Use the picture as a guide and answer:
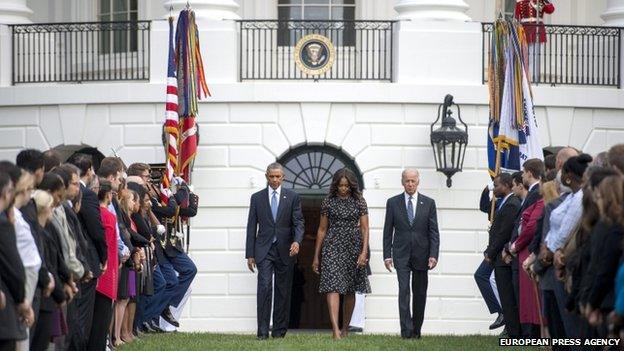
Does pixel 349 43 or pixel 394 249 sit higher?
pixel 349 43

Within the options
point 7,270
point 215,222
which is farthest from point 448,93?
point 7,270

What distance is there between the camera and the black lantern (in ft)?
97.8

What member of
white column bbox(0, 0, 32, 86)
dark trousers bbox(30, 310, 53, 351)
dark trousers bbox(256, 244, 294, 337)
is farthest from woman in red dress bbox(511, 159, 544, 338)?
white column bbox(0, 0, 32, 86)

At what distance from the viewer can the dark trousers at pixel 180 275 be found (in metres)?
25.6

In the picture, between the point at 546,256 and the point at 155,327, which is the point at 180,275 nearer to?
the point at 155,327

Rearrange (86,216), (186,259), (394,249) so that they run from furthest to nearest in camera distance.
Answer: (186,259), (394,249), (86,216)

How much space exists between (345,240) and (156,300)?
Answer: 123 inches

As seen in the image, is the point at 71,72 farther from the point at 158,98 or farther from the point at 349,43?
the point at 349,43

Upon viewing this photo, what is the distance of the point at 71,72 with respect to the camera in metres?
31.9

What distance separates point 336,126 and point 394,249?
263 inches

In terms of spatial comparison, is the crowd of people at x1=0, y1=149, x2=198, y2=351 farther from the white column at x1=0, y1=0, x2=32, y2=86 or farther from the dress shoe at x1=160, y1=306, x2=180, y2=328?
the white column at x1=0, y1=0, x2=32, y2=86

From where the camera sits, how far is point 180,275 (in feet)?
85.1

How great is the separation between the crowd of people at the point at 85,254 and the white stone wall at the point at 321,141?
349cm

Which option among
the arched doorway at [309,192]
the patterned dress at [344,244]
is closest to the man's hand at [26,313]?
the patterned dress at [344,244]
